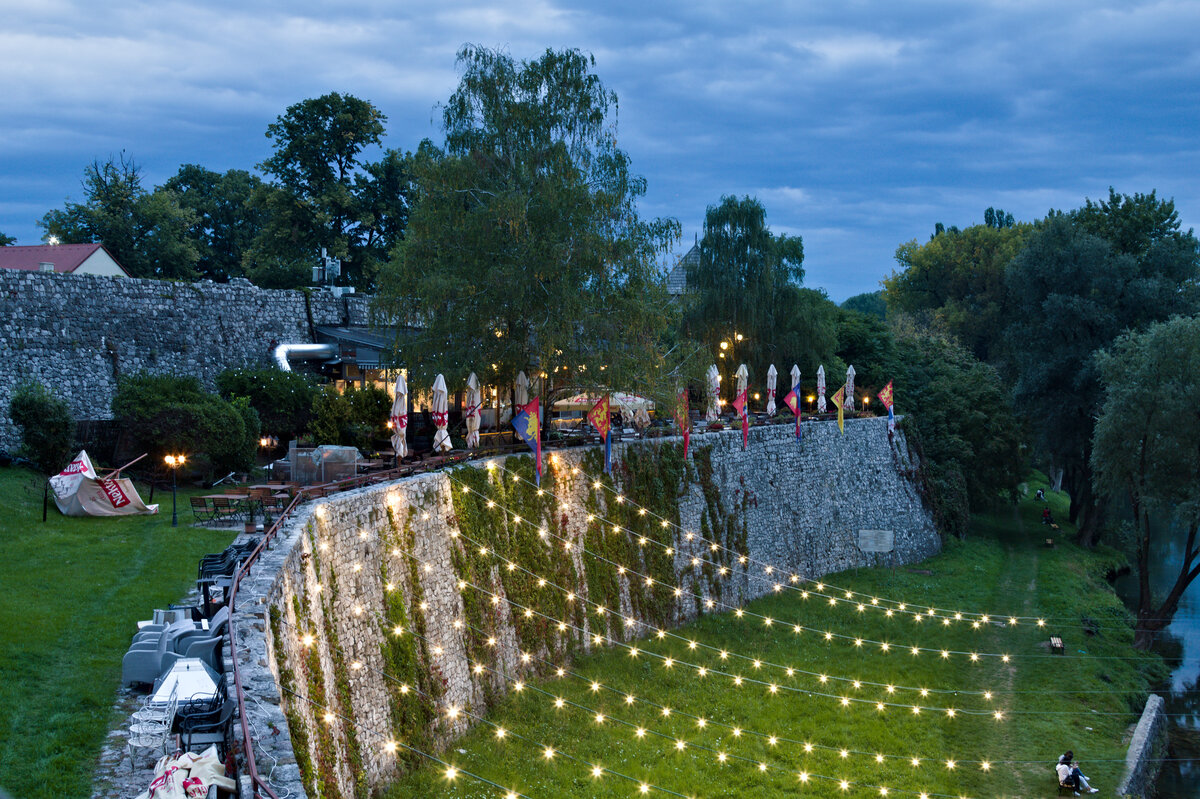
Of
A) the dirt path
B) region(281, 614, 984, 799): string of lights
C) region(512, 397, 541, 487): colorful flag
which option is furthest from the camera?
region(512, 397, 541, 487): colorful flag

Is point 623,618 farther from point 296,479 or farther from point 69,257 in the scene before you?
point 69,257

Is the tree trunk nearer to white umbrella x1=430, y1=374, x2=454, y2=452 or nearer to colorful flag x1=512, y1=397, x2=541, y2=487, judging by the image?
colorful flag x1=512, y1=397, x2=541, y2=487

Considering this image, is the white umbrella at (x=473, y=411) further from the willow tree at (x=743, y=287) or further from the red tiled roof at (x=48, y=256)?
the red tiled roof at (x=48, y=256)

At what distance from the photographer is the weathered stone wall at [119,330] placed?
2206 centimetres

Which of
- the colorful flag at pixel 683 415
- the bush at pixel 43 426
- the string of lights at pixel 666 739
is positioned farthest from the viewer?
the colorful flag at pixel 683 415

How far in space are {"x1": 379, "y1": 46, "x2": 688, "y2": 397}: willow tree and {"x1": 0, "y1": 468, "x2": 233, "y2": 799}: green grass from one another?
5973mm

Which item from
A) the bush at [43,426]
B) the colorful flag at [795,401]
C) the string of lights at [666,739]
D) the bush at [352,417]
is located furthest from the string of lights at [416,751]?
the colorful flag at [795,401]

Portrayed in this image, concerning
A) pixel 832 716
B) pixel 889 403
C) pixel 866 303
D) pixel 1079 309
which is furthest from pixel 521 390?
pixel 866 303

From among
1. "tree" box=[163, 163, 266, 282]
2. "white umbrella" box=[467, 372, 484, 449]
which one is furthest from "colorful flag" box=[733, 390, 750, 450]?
"tree" box=[163, 163, 266, 282]

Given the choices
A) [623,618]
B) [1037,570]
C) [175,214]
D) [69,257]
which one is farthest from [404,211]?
[1037,570]

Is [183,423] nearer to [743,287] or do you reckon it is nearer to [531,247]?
[531,247]

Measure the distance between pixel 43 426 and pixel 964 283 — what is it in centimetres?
4704

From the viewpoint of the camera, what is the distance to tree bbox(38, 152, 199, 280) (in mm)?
39188

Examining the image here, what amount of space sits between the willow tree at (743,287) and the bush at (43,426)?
2037 centimetres
